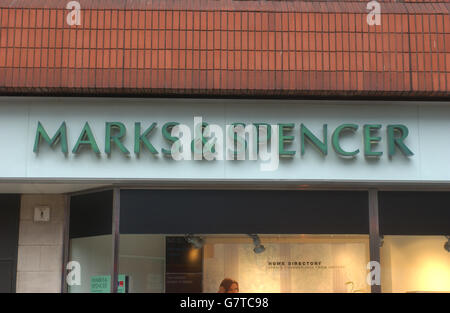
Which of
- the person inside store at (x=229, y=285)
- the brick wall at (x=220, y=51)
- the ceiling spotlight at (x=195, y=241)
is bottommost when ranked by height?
the person inside store at (x=229, y=285)

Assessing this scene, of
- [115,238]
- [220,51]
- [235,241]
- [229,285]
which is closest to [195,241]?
[235,241]

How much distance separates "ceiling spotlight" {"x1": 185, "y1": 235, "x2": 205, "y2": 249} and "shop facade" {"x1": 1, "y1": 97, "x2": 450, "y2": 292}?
0.01 m

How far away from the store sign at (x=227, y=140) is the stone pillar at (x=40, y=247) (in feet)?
4.61

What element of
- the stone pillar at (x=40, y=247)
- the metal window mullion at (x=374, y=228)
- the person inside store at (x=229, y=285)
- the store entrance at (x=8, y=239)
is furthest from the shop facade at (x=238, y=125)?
the store entrance at (x=8, y=239)

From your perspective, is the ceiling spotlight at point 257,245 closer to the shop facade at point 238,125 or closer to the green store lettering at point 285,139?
the shop facade at point 238,125

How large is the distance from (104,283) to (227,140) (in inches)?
92.8

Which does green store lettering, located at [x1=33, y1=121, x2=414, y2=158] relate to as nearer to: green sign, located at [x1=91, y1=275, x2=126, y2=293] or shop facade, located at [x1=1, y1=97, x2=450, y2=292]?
shop facade, located at [x1=1, y1=97, x2=450, y2=292]

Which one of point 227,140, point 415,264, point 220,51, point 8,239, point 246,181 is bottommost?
point 415,264

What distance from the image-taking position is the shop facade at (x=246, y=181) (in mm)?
7586

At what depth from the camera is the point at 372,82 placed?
754 cm

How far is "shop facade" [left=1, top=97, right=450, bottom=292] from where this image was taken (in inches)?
299

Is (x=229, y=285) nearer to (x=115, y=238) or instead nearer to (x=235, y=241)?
(x=235, y=241)

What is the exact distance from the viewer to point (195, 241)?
7.96 m
